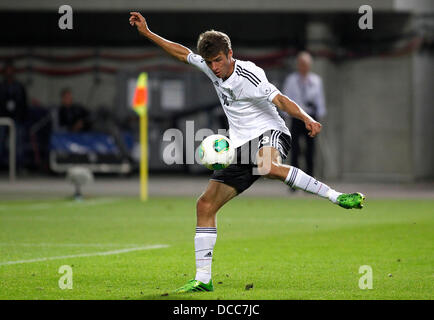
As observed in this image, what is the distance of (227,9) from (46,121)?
247 inches

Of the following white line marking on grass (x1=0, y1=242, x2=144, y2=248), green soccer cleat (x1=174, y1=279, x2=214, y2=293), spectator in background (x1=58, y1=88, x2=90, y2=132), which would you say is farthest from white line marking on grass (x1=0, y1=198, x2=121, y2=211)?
green soccer cleat (x1=174, y1=279, x2=214, y2=293)

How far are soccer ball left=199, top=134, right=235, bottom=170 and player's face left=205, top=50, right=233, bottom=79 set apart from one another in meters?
0.52

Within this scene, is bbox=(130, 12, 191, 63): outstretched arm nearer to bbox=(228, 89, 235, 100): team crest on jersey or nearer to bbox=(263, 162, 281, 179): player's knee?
bbox=(228, 89, 235, 100): team crest on jersey

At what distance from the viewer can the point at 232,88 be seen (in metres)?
8.19

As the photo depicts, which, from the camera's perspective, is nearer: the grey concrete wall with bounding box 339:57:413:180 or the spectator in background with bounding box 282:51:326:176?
the spectator in background with bounding box 282:51:326:176

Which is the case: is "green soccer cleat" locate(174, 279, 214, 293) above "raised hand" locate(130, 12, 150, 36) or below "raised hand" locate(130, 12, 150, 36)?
below

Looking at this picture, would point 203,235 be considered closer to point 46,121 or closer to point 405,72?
point 405,72

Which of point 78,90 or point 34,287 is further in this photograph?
point 78,90

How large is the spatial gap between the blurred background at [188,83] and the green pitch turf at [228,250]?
6.74 metres

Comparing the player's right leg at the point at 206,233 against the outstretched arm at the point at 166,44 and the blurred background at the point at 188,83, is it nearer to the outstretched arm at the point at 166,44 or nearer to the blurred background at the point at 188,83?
the outstretched arm at the point at 166,44

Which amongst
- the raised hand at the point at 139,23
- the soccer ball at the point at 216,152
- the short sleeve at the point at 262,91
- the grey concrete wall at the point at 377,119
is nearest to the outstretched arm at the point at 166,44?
the raised hand at the point at 139,23

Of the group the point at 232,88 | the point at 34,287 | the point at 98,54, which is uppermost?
the point at 98,54

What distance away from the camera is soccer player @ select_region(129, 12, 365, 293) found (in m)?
8.04
